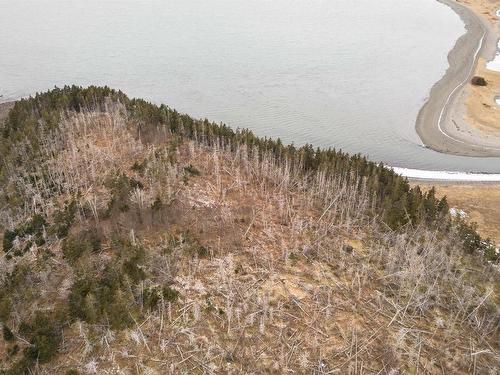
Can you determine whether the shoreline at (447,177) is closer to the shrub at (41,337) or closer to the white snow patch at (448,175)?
the white snow patch at (448,175)

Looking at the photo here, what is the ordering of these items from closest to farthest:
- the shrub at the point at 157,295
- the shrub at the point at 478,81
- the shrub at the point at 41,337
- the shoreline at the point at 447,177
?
1. the shrub at the point at 41,337
2. the shrub at the point at 157,295
3. the shoreline at the point at 447,177
4. the shrub at the point at 478,81

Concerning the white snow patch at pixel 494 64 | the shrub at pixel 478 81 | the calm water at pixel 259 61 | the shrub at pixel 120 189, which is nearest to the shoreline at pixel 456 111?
the shrub at pixel 478 81

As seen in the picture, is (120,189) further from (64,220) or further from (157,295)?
(157,295)

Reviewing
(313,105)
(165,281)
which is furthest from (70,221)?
(313,105)

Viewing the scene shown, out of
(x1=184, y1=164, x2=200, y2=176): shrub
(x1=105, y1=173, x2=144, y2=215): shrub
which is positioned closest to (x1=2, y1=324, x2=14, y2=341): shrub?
(x1=105, y1=173, x2=144, y2=215): shrub

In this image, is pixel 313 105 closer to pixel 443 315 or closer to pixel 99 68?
pixel 99 68

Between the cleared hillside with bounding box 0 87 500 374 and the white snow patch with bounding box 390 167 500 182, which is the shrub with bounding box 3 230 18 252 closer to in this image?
the cleared hillside with bounding box 0 87 500 374
